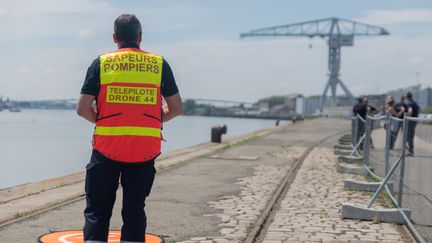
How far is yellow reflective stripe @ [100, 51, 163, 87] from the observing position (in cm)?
460

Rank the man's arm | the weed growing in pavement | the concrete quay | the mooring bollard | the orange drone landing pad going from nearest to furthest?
the man's arm
the orange drone landing pad
the concrete quay
the weed growing in pavement
the mooring bollard

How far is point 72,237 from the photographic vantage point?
661 centimetres

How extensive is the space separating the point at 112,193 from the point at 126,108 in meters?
0.64

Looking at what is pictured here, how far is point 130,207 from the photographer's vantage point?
474cm

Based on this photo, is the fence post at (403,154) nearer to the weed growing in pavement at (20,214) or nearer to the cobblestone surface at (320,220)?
the cobblestone surface at (320,220)

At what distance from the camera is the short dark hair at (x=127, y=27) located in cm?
475

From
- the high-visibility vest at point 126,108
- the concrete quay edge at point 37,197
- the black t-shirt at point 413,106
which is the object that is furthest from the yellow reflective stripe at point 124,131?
the black t-shirt at point 413,106

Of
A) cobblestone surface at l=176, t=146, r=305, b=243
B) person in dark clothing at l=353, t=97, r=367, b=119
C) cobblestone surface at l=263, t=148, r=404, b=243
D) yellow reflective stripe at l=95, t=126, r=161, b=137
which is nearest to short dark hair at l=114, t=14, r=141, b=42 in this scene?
yellow reflective stripe at l=95, t=126, r=161, b=137

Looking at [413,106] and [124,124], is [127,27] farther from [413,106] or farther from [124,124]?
[413,106]

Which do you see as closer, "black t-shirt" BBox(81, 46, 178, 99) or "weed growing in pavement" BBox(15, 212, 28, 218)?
"black t-shirt" BBox(81, 46, 178, 99)

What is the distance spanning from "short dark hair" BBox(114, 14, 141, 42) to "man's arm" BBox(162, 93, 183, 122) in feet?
1.71

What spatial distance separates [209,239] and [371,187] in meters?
5.09

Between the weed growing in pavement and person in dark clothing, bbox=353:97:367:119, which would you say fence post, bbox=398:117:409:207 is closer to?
the weed growing in pavement

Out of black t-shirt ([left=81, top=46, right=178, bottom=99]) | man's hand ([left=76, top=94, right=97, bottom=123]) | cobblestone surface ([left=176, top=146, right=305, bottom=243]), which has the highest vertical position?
black t-shirt ([left=81, top=46, right=178, bottom=99])
